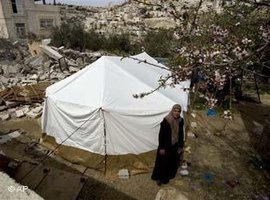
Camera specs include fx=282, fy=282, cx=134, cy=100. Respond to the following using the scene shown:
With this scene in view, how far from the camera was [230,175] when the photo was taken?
641 centimetres

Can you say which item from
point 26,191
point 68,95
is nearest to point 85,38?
point 68,95

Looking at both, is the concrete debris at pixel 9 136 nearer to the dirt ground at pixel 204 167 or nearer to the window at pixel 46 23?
the dirt ground at pixel 204 167

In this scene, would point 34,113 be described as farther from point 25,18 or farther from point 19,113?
point 25,18

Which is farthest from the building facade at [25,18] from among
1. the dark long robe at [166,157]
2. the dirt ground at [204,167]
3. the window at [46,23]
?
the dark long robe at [166,157]

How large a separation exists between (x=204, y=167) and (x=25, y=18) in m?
24.9

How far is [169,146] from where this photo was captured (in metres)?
5.65

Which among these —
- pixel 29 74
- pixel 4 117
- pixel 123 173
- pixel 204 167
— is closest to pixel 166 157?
pixel 123 173

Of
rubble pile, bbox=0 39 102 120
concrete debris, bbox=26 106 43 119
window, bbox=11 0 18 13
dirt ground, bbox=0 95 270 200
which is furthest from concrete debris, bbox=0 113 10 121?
window, bbox=11 0 18 13

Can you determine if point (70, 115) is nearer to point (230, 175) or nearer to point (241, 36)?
point (230, 175)

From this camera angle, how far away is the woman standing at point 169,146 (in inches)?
216

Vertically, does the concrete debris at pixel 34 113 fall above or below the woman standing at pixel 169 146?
below

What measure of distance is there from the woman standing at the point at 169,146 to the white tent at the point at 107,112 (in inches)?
26.8

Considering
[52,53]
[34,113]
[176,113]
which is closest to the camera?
[176,113]

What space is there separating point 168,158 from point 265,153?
278 cm
